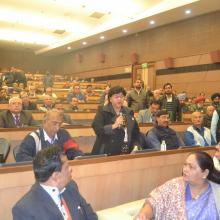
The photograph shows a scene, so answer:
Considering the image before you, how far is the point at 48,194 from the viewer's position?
1606mm

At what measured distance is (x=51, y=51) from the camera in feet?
65.8

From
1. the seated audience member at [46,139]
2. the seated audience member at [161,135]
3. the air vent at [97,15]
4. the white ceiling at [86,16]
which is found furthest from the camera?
the air vent at [97,15]

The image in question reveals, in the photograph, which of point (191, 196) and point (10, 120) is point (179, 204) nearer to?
point (191, 196)

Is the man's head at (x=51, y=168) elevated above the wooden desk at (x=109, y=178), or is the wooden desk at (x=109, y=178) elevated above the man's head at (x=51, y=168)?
the man's head at (x=51, y=168)

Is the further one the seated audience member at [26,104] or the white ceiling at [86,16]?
the white ceiling at [86,16]

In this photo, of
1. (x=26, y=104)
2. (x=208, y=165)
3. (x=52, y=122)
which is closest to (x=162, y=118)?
(x=52, y=122)

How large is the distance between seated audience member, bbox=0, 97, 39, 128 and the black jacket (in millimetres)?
1820

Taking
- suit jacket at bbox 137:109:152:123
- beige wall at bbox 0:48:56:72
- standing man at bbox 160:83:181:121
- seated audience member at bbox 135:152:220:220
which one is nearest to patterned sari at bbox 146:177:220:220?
seated audience member at bbox 135:152:220:220

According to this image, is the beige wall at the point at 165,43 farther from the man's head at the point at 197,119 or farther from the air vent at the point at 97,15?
the man's head at the point at 197,119

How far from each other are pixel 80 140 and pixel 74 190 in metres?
3.20

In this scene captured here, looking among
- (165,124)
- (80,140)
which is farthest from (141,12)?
(165,124)

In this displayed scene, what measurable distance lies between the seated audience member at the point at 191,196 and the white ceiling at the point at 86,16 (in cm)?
854

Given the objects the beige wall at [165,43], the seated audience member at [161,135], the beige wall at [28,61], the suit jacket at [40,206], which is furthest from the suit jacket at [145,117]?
the beige wall at [28,61]

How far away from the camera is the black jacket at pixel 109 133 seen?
305 centimetres
